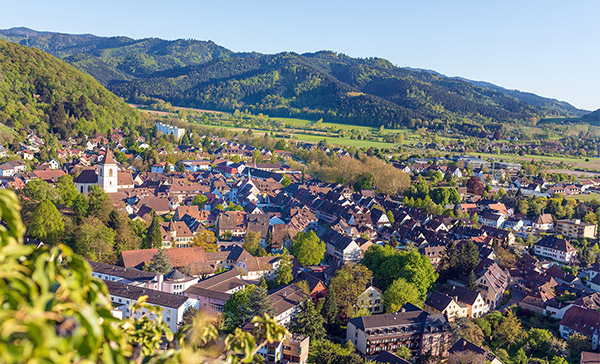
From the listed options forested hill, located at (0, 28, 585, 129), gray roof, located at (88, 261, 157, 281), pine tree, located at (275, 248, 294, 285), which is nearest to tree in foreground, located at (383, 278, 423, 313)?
pine tree, located at (275, 248, 294, 285)

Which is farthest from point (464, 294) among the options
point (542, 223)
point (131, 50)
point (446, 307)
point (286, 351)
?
point (131, 50)

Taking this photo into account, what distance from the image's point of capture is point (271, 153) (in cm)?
5784

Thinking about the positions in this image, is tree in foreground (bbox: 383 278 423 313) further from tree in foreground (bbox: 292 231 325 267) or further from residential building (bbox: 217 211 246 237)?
residential building (bbox: 217 211 246 237)

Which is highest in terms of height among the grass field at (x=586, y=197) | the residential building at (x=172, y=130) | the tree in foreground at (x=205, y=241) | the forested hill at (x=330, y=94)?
the forested hill at (x=330, y=94)

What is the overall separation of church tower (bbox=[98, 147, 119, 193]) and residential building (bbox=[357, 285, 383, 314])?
19.1 meters

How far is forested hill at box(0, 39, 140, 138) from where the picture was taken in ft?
153

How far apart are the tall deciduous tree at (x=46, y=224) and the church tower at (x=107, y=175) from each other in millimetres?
10618

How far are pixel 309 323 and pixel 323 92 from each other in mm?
86705

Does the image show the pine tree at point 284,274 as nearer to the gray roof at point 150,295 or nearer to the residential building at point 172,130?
the gray roof at point 150,295

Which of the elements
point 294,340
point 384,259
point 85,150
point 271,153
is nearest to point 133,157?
point 85,150

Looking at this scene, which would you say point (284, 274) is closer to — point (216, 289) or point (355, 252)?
point (216, 289)

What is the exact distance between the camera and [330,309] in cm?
1858

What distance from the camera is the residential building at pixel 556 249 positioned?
1129 inches

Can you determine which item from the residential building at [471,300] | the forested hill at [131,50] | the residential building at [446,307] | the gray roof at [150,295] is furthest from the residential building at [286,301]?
the forested hill at [131,50]
